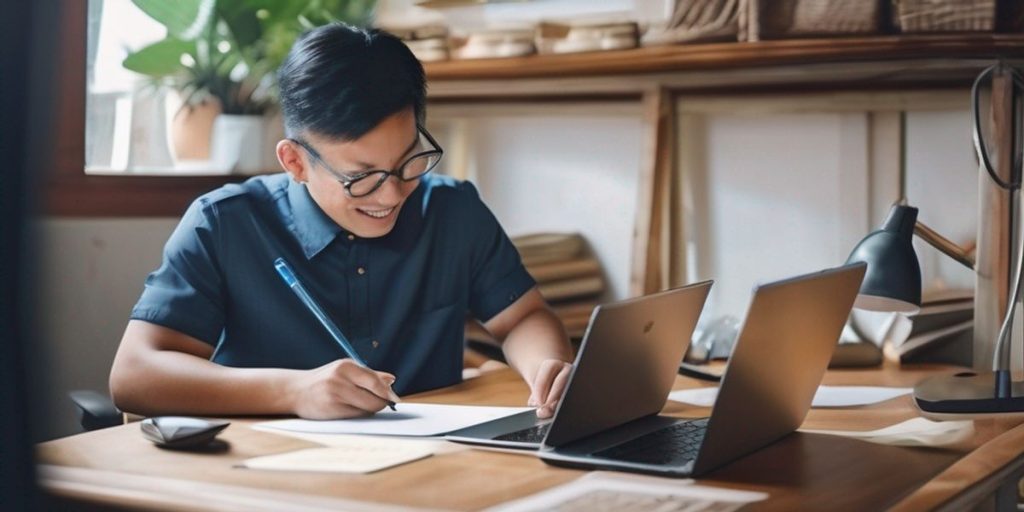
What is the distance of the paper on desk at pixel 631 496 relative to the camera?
3.67 feet

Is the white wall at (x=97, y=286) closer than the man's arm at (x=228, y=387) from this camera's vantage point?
No

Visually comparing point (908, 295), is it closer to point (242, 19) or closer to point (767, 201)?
point (767, 201)

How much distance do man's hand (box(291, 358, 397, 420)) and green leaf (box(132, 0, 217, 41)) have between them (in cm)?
139

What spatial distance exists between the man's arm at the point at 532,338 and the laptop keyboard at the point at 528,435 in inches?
7.4

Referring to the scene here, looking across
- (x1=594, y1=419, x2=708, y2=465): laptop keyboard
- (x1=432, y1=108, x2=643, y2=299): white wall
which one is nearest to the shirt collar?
(x1=594, y1=419, x2=708, y2=465): laptop keyboard

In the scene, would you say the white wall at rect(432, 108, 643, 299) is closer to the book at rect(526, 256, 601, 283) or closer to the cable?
the book at rect(526, 256, 601, 283)

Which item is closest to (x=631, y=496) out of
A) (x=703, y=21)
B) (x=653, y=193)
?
(x=703, y=21)

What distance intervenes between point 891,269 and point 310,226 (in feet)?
2.76

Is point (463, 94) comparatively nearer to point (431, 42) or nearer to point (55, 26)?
point (431, 42)

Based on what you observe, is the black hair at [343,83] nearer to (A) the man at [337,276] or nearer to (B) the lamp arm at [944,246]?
(A) the man at [337,276]

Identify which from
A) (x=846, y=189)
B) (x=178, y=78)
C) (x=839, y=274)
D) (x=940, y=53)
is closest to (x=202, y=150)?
(x=178, y=78)

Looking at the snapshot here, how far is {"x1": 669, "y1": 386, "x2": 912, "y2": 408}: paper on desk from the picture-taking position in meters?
1.77

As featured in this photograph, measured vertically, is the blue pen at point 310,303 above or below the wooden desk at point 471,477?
above

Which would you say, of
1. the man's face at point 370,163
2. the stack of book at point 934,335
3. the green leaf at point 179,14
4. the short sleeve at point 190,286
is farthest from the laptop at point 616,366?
the green leaf at point 179,14
